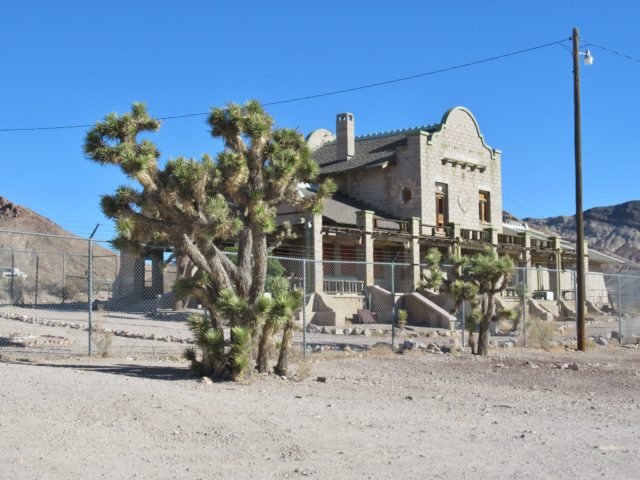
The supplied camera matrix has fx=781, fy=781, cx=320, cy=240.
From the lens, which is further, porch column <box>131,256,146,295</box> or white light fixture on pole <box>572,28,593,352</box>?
porch column <box>131,256,146,295</box>

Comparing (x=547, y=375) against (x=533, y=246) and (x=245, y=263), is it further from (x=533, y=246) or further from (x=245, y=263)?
(x=533, y=246)

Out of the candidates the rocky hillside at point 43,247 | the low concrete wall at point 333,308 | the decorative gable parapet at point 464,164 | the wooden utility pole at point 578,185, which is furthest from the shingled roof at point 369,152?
the rocky hillside at point 43,247

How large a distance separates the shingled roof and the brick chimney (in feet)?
1.10

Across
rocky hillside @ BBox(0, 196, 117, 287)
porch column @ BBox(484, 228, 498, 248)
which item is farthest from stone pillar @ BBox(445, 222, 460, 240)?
rocky hillside @ BBox(0, 196, 117, 287)

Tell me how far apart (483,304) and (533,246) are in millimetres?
23608

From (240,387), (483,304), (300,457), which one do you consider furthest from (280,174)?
(483,304)

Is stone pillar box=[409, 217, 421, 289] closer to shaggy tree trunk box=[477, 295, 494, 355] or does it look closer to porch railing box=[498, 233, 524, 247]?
porch railing box=[498, 233, 524, 247]

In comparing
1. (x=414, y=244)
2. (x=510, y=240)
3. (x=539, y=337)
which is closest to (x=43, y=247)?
(x=510, y=240)

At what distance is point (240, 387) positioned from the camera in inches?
462

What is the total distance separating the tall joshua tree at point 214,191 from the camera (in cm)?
1202

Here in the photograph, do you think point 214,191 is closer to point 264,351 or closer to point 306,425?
point 264,351

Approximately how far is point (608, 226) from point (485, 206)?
8472 centimetres

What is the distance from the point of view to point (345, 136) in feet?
128

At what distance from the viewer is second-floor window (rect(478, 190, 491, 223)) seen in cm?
4081
